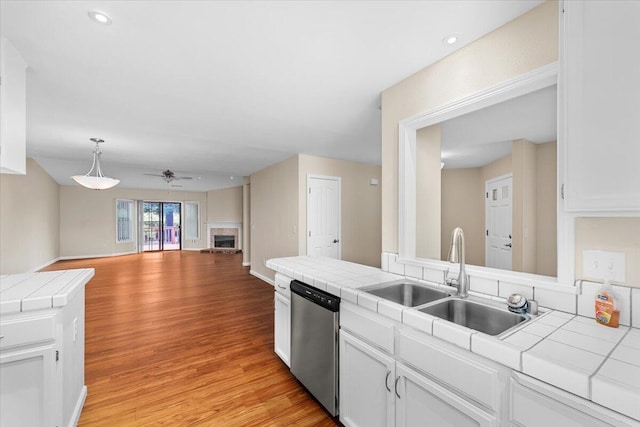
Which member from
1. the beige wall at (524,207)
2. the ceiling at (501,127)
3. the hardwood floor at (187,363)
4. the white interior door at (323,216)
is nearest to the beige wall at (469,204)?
the ceiling at (501,127)

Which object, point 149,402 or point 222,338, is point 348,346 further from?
point 222,338

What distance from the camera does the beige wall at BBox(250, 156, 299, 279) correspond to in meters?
4.93

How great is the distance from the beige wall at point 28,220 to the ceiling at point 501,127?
7.42 meters

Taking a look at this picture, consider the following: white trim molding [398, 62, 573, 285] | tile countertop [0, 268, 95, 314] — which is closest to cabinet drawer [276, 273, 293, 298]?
white trim molding [398, 62, 573, 285]

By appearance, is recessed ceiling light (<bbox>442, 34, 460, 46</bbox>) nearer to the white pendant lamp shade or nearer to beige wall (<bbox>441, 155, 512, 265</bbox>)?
beige wall (<bbox>441, 155, 512, 265</bbox>)

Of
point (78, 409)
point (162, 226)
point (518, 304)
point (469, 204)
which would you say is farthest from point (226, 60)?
point (162, 226)

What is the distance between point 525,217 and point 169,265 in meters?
8.32

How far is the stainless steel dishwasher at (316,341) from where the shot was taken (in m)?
1.78

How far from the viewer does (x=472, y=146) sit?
383 centimetres

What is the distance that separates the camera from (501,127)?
3.05 m

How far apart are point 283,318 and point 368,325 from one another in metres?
1.11

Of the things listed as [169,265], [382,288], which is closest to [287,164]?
[382,288]

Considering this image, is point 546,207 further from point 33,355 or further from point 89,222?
point 89,222

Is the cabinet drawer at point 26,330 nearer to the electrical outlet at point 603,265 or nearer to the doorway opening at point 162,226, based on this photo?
the electrical outlet at point 603,265
